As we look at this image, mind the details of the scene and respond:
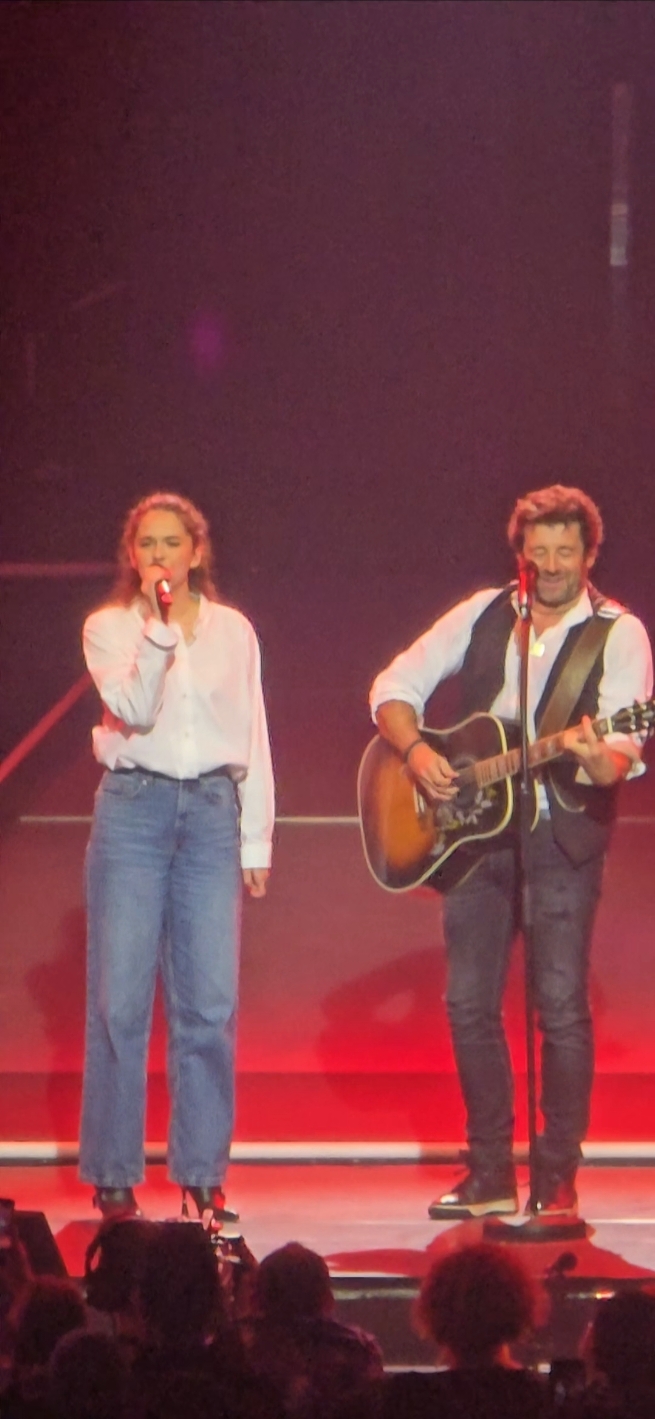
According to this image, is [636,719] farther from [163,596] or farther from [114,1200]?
[114,1200]

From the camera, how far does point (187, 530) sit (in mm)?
4398

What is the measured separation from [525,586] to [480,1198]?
1472mm

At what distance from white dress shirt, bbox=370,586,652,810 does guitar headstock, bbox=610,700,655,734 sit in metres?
0.07

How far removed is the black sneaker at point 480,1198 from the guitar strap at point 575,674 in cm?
108

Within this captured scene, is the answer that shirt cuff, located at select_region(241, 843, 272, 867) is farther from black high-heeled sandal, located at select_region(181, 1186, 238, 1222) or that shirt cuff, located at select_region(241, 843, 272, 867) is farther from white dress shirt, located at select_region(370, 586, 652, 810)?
black high-heeled sandal, located at select_region(181, 1186, 238, 1222)

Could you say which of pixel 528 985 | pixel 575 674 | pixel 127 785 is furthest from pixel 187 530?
pixel 528 985

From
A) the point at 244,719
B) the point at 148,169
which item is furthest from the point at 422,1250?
the point at 148,169

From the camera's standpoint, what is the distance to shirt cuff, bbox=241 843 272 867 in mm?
4496

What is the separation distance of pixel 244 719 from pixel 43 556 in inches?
438

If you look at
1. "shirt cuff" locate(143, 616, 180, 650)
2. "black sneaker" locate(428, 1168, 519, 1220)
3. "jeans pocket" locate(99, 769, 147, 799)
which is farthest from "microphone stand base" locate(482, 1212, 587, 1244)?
"shirt cuff" locate(143, 616, 180, 650)

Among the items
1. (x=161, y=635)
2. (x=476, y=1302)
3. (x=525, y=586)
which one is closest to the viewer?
(x=476, y=1302)

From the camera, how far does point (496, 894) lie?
4.53 metres

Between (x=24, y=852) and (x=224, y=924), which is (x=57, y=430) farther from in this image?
(x=224, y=924)

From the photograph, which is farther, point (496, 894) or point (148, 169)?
point (148, 169)
